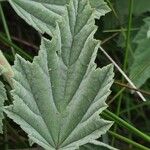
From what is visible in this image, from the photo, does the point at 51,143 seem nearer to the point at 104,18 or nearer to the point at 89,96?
the point at 89,96

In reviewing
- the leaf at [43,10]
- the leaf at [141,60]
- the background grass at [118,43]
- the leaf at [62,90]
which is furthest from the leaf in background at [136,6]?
the leaf at [62,90]

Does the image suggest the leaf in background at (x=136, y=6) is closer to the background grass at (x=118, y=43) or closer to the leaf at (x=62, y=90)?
the background grass at (x=118, y=43)

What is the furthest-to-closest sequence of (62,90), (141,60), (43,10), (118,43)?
(118,43) → (141,60) → (43,10) → (62,90)

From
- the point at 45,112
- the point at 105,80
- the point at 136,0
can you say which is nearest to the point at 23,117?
the point at 45,112

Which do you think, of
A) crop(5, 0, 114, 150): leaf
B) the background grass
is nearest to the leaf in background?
the background grass

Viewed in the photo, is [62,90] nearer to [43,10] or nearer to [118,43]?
[43,10]

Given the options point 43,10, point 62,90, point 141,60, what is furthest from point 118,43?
point 62,90
